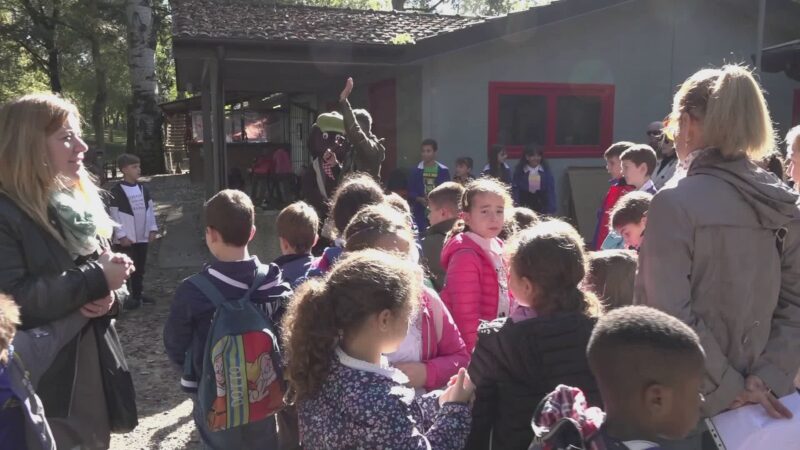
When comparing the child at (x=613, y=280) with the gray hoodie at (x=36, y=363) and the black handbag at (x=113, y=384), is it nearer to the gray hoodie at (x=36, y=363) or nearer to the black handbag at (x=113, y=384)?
the black handbag at (x=113, y=384)

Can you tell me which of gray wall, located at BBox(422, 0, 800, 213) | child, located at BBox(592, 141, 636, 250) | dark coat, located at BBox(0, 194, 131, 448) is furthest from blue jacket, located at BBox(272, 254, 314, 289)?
gray wall, located at BBox(422, 0, 800, 213)

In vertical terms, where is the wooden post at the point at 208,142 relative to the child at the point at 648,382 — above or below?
above

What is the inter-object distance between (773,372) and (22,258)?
2.57 meters

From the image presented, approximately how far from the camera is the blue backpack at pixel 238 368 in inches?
99.7

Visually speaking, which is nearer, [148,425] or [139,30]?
[148,425]

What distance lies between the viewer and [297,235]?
3.28 meters

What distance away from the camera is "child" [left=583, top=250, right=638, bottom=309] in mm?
2648

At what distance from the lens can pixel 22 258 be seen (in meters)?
2.25

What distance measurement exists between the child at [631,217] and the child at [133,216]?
18.1 feet

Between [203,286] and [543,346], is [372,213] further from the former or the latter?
[543,346]

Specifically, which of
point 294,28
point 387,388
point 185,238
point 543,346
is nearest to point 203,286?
point 387,388

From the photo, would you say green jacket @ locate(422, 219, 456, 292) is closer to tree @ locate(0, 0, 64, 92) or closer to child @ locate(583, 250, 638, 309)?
child @ locate(583, 250, 638, 309)

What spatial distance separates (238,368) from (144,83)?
18775mm

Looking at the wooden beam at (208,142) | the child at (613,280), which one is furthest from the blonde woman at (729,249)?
the wooden beam at (208,142)
